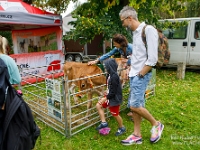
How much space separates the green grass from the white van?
2.86 m

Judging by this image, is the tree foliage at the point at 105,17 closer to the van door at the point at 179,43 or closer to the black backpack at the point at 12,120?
the van door at the point at 179,43

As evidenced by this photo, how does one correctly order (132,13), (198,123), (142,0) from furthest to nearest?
1. (142,0)
2. (198,123)
3. (132,13)

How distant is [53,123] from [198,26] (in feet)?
21.7

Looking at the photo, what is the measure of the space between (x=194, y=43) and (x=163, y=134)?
5.29 m

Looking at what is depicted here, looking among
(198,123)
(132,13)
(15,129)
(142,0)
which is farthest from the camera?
(142,0)

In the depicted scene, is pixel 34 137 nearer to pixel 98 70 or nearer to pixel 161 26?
pixel 98 70

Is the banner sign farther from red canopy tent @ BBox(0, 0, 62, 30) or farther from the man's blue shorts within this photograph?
the man's blue shorts

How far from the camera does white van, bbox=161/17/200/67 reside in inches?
283

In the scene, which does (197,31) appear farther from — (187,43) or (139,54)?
(139,54)

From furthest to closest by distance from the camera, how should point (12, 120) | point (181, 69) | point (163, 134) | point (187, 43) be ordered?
point (187, 43)
point (181, 69)
point (163, 134)
point (12, 120)

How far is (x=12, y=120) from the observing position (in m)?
1.63

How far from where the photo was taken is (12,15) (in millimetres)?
5805

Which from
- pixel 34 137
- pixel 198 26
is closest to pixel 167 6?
pixel 198 26

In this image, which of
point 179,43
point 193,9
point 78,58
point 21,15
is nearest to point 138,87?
point 21,15
